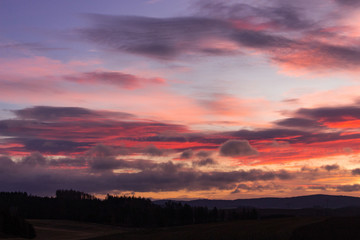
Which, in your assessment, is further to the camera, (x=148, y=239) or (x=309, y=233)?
(x=148, y=239)

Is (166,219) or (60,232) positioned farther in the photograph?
(166,219)

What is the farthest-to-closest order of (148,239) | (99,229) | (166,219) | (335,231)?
(166,219)
(99,229)
(148,239)
(335,231)

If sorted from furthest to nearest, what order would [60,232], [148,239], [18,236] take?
[60,232], [18,236], [148,239]

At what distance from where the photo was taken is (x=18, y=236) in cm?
10281

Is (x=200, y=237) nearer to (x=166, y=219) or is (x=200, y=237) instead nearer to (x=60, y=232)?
(x=60, y=232)

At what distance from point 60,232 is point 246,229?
70294 millimetres

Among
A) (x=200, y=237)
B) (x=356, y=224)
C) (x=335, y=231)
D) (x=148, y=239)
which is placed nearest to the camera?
(x=335, y=231)

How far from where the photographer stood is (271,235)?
6338cm

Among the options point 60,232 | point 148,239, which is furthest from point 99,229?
point 148,239

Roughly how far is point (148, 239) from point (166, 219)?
126 metres

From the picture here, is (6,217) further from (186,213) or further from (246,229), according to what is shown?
(186,213)

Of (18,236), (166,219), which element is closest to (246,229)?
(18,236)

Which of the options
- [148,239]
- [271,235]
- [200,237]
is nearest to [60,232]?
[148,239]

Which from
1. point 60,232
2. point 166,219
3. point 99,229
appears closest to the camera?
point 60,232
